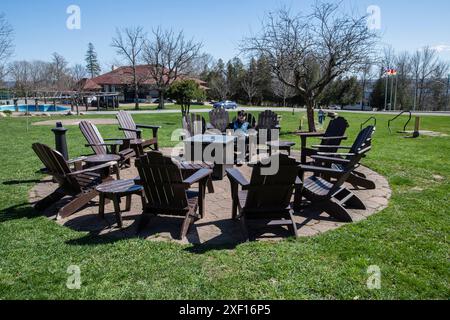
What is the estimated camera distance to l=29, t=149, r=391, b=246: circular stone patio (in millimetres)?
A: 3770

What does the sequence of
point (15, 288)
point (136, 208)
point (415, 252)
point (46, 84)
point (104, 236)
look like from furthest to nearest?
point (46, 84) < point (136, 208) < point (104, 236) < point (415, 252) < point (15, 288)

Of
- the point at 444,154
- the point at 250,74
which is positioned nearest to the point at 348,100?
the point at 250,74

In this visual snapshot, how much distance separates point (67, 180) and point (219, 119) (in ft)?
18.3

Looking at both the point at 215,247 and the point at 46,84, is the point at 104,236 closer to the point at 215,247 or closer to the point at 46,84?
the point at 215,247

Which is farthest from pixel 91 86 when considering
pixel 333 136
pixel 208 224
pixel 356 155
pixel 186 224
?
→ pixel 356 155

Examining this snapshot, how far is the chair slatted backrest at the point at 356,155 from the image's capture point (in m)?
4.11

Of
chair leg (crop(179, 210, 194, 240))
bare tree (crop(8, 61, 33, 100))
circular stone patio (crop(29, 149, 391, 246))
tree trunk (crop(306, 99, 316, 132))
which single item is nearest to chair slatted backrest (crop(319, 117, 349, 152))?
circular stone patio (crop(29, 149, 391, 246))

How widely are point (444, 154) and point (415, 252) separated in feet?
21.2

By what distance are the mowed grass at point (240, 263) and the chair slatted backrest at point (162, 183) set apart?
1.54 feet

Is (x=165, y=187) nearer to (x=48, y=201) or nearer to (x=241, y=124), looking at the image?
(x=48, y=201)

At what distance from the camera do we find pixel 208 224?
4109 millimetres

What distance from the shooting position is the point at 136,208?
4.71 metres

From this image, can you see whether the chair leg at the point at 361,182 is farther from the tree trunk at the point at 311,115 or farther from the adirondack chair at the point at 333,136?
the tree trunk at the point at 311,115

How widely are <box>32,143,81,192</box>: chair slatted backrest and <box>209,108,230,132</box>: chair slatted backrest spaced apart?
5.32 metres
